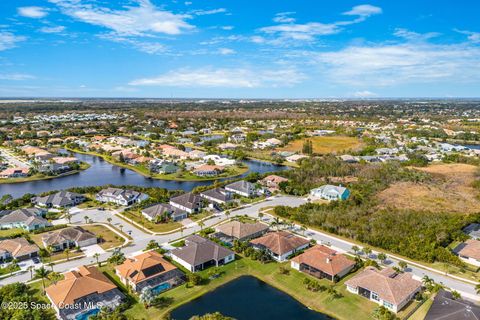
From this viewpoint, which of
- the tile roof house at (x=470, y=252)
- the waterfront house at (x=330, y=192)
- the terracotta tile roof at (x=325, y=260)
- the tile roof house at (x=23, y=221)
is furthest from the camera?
the waterfront house at (x=330, y=192)

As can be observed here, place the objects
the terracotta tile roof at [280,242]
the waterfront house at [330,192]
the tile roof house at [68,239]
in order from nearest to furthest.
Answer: the terracotta tile roof at [280,242] → the tile roof house at [68,239] → the waterfront house at [330,192]

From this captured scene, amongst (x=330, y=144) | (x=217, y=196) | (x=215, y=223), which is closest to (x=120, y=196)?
(x=217, y=196)

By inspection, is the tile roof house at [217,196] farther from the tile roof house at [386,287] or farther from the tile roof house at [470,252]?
the tile roof house at [470,252]

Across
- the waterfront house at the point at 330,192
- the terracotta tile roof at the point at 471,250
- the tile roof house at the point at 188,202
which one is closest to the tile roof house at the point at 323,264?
the terracotta tile roof at the point at 471,250

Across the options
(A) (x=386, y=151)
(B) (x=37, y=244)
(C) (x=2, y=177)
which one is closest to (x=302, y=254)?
(B) (x=37, y=244)

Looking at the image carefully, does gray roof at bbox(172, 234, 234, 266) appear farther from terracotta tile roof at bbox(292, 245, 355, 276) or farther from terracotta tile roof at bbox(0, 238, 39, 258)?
terracotta tile roof at bbox(0, 238, 39, 258)

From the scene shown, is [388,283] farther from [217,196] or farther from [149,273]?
[217,196]

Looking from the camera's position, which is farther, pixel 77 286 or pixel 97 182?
pixel 97 182
